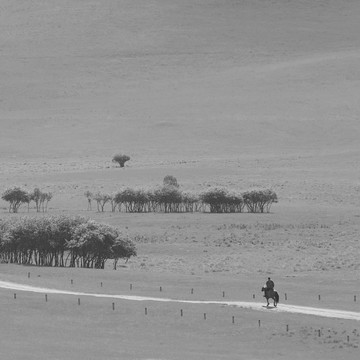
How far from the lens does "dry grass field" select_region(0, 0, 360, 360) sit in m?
41.3

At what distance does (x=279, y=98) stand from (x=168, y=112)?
1565 cm

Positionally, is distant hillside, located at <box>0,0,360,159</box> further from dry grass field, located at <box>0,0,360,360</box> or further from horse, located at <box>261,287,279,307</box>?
horse, located at <box>261,287,279,307</box>

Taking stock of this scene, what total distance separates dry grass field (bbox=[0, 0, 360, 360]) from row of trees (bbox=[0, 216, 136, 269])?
2222mm

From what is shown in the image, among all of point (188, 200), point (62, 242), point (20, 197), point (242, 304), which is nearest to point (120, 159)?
point (20, 197)

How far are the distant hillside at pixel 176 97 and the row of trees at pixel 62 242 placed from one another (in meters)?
70.5

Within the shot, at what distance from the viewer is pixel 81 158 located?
131 metres

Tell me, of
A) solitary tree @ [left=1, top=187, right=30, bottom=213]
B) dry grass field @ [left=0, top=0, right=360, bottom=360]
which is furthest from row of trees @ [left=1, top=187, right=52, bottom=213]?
dry grass field @ [left=0, top=0, right=360, bottom=360]

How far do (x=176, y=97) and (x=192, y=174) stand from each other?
2369 inches

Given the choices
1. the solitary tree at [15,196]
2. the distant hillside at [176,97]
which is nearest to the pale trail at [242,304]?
the solitary tree at [15,196]

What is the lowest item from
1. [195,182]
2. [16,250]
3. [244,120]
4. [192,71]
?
[16,250]

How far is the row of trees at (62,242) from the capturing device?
193 feet

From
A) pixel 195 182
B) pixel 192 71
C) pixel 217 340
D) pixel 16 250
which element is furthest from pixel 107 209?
pixel 192 71

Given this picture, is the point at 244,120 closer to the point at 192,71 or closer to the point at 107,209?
the point at 192,71

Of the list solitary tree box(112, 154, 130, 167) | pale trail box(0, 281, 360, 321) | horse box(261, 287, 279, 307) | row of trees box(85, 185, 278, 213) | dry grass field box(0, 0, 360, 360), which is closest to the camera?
dry grass field box(0, 0, 360, 360)
